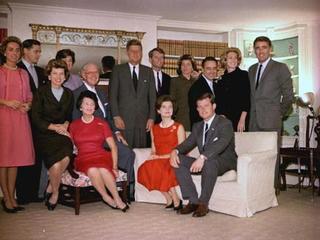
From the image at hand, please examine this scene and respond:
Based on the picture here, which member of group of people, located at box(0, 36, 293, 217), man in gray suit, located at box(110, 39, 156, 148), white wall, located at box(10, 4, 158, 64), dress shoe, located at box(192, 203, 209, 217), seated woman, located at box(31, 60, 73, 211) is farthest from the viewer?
white wall, located at box(10, 4, 158, 64)

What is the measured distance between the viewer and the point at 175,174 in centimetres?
387

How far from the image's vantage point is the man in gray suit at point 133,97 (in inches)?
181

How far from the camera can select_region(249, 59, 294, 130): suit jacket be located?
461 cm

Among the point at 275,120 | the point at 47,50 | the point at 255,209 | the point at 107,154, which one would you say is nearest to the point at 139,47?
the point at 107,154

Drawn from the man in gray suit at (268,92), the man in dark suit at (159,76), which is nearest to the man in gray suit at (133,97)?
the man in dark suit at (159,76)

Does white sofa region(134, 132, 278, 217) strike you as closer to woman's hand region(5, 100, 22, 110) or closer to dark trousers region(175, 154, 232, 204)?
dark trousers region(175, 154, 232, 204)

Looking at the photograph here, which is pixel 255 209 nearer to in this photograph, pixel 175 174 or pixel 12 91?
pixel 175 174

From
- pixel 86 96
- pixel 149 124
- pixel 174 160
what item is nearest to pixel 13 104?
pixel 86 96

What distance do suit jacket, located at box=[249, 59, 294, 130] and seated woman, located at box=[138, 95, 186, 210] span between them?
1.05m

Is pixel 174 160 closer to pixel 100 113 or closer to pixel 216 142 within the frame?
pixel 216 142

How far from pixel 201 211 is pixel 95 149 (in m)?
1.15

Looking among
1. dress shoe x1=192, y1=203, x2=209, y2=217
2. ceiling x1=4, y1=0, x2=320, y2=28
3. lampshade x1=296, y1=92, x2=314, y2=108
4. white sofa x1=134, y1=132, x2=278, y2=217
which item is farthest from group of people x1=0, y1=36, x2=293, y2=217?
lampshade x1=296, y1=92, x2=314, y2=108

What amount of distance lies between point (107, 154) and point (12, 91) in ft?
3.49

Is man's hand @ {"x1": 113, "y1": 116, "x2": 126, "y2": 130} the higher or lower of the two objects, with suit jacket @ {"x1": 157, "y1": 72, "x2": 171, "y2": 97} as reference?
lower
